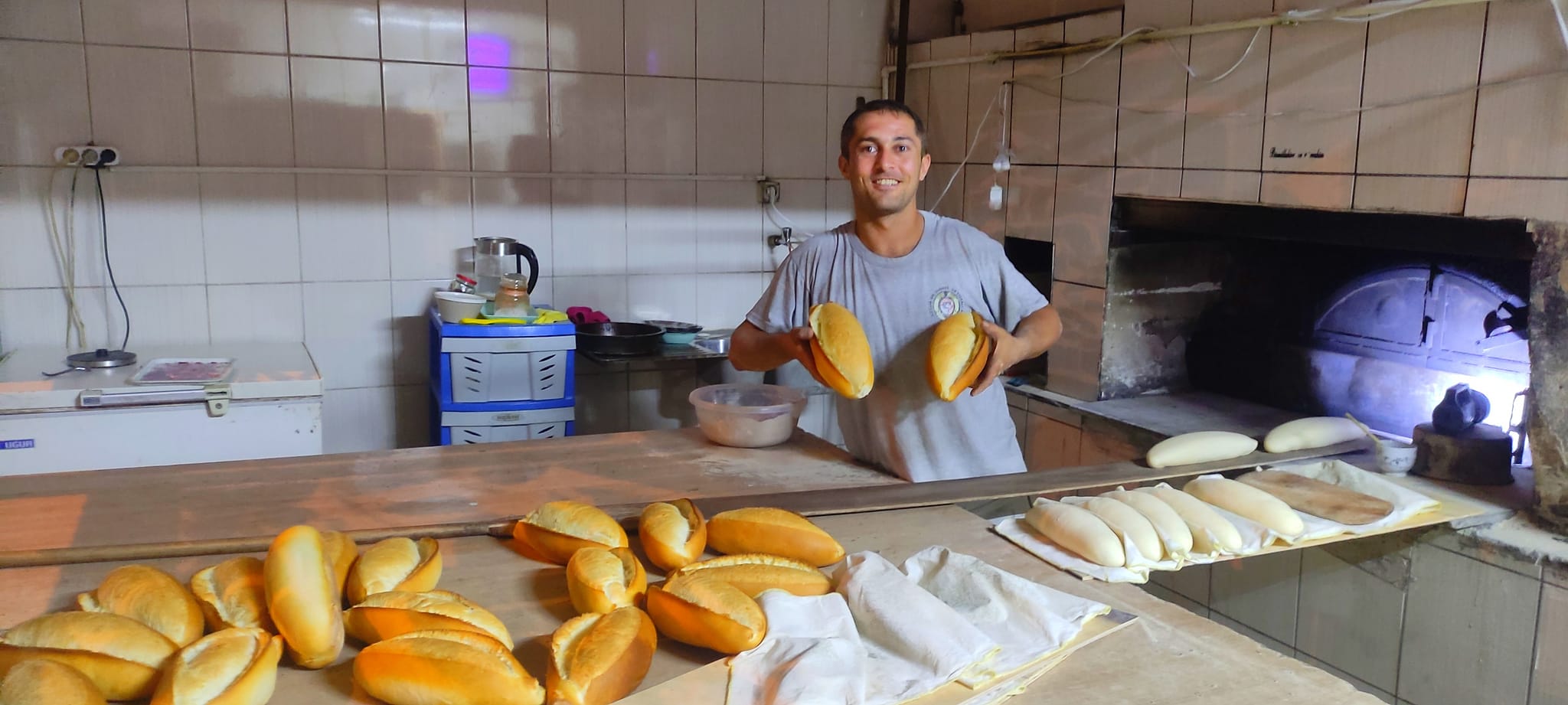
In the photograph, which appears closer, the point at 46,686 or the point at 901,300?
the point at 46,686

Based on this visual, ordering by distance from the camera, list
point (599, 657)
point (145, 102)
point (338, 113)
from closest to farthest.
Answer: point (599, 657), point (145, 102), point (338, 113)

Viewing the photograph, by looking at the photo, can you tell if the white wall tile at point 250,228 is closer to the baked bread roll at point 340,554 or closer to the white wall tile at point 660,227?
the white wall tile at point 660,227

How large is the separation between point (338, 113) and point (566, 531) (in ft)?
8.94

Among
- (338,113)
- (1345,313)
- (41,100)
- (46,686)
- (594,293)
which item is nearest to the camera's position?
(46,686)

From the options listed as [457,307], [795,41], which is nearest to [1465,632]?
[457,307]

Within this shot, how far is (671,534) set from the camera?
134 centimetres

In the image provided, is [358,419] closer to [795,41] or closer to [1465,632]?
[795,41]

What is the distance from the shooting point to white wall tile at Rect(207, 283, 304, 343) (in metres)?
3.47

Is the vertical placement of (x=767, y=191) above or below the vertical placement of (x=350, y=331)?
above

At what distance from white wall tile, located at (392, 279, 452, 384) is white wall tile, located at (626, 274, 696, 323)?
2.38 ft

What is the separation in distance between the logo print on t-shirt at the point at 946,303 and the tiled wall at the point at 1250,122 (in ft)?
3.58

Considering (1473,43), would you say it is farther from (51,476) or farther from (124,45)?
(124,45)

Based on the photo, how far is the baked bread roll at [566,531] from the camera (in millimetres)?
1343

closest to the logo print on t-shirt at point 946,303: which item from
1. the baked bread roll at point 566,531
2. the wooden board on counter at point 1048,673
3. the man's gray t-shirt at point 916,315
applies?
the man's gray t-shirt at point 916,315
